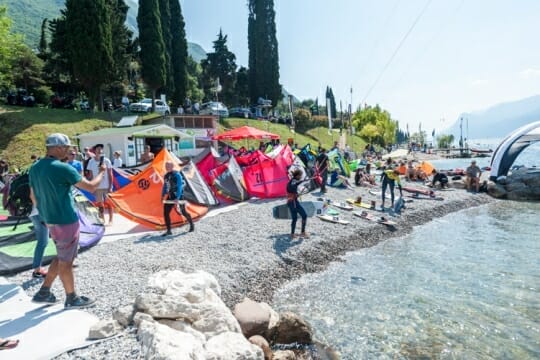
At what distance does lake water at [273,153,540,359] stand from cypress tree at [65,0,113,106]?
28.5 metres

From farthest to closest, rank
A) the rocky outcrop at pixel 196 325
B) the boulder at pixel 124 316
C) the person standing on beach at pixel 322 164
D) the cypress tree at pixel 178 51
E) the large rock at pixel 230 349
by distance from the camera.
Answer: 1. the cypress tree at pixel 178 51
2. the person standing on beach at pixel 322 164
3. the boulder at pixel 124 316
4. the large rock at pixel 230 349
5. the rocky outcrop at pixel 196 325

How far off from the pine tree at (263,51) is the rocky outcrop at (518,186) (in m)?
32.6

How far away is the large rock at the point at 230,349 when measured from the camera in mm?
3959

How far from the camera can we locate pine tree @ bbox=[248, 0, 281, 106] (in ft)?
153

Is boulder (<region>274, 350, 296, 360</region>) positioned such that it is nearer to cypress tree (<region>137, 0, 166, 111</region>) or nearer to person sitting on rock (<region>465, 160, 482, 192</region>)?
person sitting on rock (<region>465, 160, 482, 192</region>)

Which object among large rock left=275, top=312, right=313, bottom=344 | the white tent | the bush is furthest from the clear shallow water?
the bush

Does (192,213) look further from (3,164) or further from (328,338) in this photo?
(3,164)

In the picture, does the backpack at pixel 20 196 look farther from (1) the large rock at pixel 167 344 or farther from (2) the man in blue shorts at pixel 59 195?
(1) the large rock at pixel 167 344

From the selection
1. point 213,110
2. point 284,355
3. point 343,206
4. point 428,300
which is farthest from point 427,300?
point 213,110

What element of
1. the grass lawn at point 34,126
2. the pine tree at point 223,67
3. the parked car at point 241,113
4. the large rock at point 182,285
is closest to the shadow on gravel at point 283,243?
the large rock at point 182,285

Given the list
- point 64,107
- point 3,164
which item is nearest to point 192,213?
point 3,164

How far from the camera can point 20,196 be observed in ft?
22.4

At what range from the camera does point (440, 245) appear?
1149 centimetres

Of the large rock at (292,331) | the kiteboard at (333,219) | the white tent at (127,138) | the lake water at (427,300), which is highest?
the white tent at (127,138)
